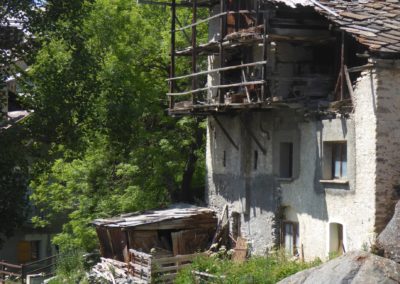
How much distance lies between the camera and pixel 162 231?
27453 millimetres

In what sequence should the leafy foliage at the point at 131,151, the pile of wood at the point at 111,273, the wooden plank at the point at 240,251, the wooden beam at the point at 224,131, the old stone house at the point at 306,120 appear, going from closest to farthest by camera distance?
the old stone house at the point at 306,120, the wooden plank at the point at 240,251, the pile of wood at the point at 111,273, the wooden beam at the point at 224,131, the leafy foliage at the point at 131,151

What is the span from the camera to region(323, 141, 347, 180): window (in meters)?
21.8

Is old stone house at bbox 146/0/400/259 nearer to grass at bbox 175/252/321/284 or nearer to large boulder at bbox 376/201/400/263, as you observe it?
large boulder at bbox 376/201/400/263

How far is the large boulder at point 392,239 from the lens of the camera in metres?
18.3

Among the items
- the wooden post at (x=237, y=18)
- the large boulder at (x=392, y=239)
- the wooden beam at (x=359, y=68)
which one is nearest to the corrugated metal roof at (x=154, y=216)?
the wooden post at (x=237, y=18)

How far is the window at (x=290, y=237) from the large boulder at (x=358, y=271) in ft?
24.7

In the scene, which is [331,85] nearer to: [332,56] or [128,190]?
[332,56]

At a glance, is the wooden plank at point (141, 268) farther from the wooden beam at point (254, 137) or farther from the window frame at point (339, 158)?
the window frame at point (339, 158)

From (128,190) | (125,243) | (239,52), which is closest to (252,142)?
(239,52)

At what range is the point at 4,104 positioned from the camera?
20156 millimetres

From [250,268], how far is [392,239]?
482 cm

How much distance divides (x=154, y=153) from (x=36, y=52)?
12.2 metres

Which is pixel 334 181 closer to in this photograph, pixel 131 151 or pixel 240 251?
pixel 240 251

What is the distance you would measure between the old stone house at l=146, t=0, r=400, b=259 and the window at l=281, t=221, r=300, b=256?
40 mm
